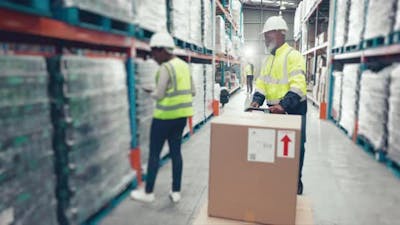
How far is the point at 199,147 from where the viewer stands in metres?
5.55

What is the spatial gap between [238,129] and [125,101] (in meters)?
1.95

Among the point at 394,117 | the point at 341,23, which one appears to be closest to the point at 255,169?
the point at 394,117

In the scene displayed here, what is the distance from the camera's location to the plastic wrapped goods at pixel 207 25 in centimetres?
678

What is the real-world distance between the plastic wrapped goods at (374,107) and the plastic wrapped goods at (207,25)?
129 inches

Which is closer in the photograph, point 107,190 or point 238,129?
point 238,129

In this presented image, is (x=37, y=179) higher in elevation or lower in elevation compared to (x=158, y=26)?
lower

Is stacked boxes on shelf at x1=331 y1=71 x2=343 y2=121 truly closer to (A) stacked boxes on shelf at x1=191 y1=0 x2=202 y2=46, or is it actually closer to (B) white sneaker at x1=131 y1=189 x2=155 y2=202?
(A) stacked boxes on shelf at x1=191 y1=0 x2=202 y2=46

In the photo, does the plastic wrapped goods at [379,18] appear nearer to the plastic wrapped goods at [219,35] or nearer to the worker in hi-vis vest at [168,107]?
the worker in hi-vis vest at [168,107]

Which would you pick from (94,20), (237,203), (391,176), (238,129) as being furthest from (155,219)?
(391,176)

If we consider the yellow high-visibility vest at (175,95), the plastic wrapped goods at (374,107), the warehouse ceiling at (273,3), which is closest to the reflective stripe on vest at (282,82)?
the yellow high-visibility vest at (175,95)

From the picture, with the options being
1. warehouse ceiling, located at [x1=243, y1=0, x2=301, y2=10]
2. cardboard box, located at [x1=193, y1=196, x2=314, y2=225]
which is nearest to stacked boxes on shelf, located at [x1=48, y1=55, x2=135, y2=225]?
cardboard box, located at [x1=193, y1=196, x2=314, y2=225]

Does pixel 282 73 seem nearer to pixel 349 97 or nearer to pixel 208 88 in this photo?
pixel 349 97

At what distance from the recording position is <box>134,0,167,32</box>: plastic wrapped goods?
3594 mm

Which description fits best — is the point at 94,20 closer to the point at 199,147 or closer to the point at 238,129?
the point at 238,129
